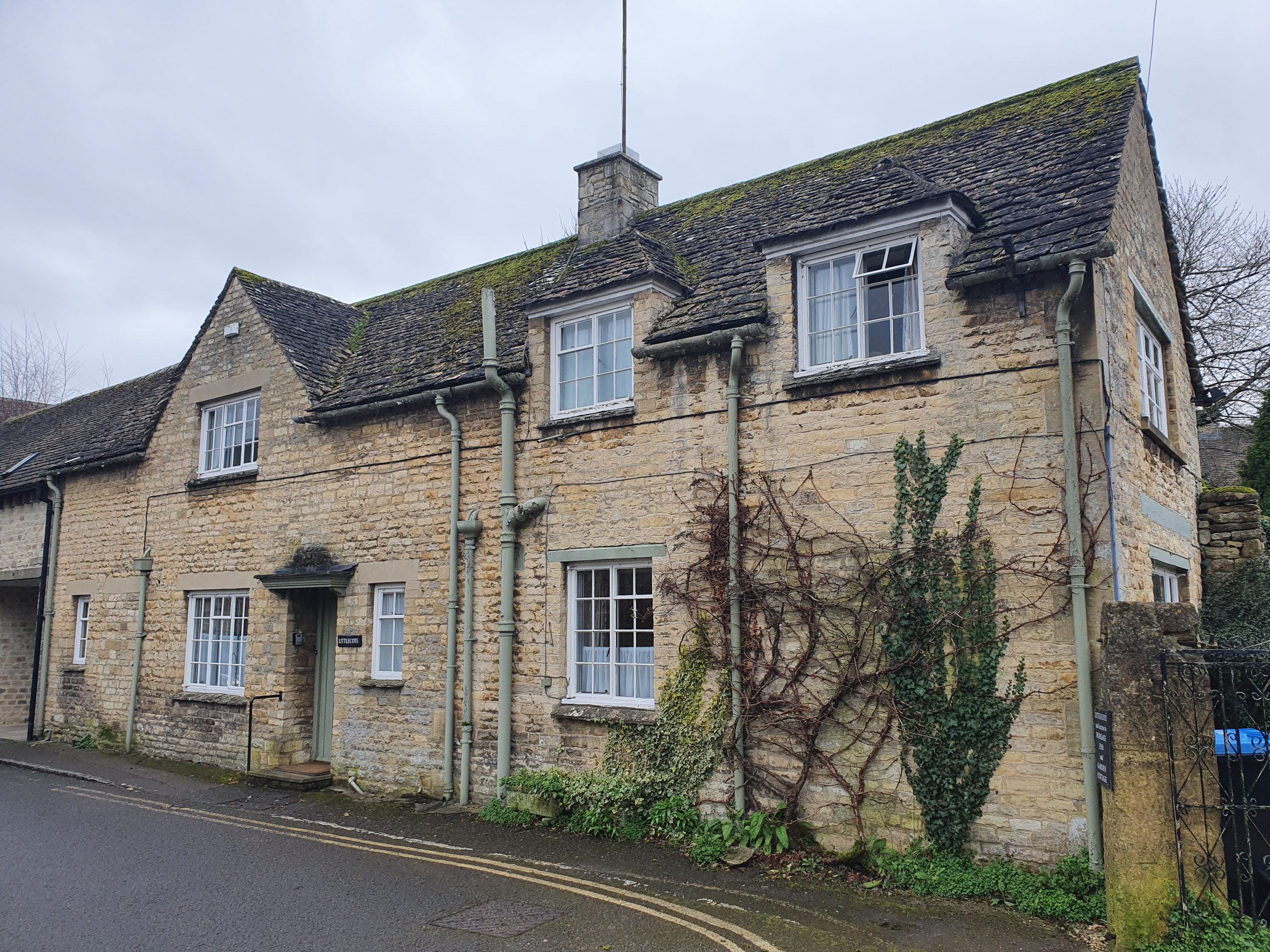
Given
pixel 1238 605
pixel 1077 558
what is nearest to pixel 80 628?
pixel 1077 558

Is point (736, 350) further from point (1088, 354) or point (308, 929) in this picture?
point (308, 929)

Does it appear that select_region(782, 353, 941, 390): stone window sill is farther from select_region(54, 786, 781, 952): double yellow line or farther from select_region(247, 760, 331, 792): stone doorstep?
select_region(247, 760, 331, 792): stone doorstep

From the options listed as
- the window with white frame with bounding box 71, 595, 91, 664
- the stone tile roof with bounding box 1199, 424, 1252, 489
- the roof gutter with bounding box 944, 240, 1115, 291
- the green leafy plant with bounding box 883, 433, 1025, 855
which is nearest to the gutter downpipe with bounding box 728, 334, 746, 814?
the green leafy plant with bounding box 883, 433, 1025, 855

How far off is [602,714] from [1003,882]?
4492mm

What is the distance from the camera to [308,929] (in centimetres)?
762

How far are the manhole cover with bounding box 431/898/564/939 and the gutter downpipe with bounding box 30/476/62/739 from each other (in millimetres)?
14207

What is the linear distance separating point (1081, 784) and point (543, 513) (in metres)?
6.56

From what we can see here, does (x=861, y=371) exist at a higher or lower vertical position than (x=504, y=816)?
higher

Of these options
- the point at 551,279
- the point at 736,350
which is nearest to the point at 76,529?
the point at 551,279

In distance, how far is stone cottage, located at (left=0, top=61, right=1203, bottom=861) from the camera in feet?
28.1

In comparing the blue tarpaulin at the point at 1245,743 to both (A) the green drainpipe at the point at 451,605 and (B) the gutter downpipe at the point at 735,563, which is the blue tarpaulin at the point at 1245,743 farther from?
(A) the green drainpipe at the point at 451,605

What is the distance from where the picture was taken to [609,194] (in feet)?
48.5

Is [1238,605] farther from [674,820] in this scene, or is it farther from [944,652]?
[674,820]

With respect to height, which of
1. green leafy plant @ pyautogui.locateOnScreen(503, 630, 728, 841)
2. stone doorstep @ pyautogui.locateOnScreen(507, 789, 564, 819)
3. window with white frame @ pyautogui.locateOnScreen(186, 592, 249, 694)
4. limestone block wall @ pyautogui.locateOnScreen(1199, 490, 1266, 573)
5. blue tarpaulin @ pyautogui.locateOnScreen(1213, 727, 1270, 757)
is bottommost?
stone doorstep @ pyautogui.locateOnScreen(507, 789, 564, 819)
